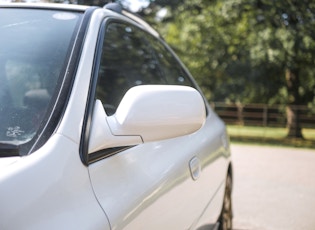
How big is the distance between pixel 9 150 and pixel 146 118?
17.2 inches

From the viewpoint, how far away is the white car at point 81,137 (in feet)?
3.75

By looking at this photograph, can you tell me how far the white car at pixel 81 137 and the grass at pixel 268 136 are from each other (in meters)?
14.8

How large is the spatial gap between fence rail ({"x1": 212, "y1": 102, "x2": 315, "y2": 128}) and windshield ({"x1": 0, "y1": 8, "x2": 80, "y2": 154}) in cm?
1629

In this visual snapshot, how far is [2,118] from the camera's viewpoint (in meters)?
1.38

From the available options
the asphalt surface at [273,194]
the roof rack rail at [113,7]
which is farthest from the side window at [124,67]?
the asphalt surface at [273,194]

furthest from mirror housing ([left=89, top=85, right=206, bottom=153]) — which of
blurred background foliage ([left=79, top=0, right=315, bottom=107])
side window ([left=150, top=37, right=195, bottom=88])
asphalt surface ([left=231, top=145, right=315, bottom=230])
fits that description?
blurred background foliage ([left=79, top=0, right=315, bottom=107])

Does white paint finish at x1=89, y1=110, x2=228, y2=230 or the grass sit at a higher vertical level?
white paint finish at x1=89, y1=110, x2=228, y2=230

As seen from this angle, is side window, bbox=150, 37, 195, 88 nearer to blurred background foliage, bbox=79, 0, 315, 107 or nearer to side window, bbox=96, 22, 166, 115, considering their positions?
side window, bbox=96, 22, 166, 115

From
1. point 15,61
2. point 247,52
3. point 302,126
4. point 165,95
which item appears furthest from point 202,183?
point 247,52

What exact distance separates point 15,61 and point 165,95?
0.68 metres

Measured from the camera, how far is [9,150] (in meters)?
1.21

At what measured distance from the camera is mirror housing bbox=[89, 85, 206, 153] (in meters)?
1.36

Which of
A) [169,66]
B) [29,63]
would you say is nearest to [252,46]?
[169,66]

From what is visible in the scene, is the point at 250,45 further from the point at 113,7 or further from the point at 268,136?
the point at 113,7
